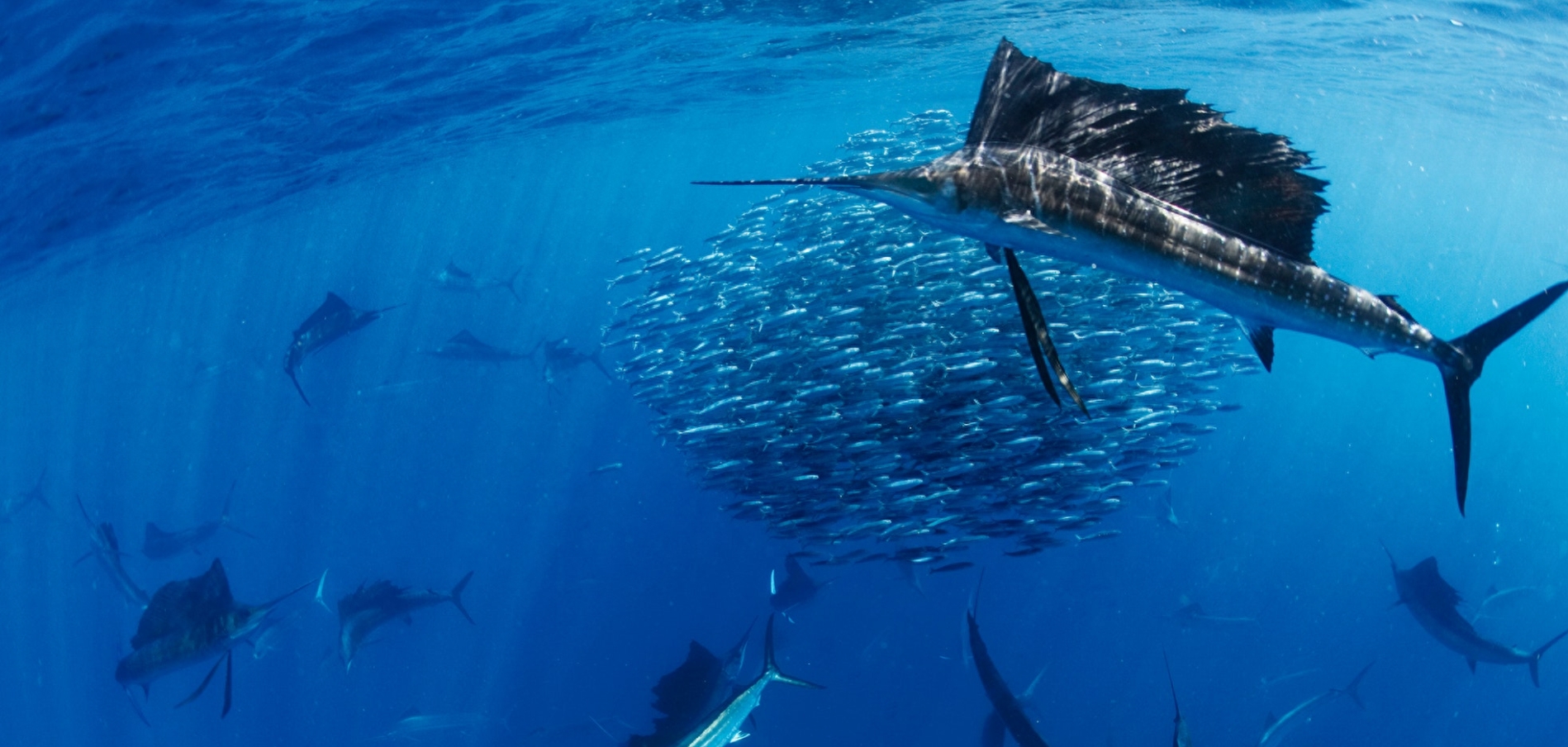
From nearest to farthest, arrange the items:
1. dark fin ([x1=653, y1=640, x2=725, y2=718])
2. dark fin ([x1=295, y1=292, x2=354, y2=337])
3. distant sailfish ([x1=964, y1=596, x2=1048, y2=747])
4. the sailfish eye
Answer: the sailfish eye → distant sailfish ([x1=964, y1=596, x2=1048, y2=747]) → dark fin ([x1=653, y1=640, x2=725, y2=718]) → dark fin ([x1=295, y1=292, x2=354, y2=337])

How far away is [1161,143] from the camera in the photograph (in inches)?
75.2

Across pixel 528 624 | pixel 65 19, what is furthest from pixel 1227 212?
pixel 528 624

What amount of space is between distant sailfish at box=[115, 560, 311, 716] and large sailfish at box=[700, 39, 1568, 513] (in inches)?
266

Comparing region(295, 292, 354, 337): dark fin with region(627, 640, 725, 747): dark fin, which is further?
region(295, 292, 354, 337): dark fin

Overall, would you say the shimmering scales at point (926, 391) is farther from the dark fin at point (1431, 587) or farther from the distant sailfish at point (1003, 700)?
the dark fin at point (1431, 587)

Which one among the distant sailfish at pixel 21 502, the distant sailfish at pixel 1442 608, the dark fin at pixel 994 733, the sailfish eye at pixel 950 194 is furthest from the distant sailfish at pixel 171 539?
the distant sailfish at pixel 1442 608

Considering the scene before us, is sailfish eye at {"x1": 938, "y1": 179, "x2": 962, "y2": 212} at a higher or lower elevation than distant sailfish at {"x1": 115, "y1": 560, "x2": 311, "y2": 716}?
higher

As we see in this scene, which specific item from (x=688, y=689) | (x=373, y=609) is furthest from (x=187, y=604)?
(x=688, y=689)

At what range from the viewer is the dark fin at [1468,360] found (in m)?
2.06

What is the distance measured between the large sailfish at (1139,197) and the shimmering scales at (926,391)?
4.06m

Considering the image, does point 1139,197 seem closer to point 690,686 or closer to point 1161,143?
point 1161,143

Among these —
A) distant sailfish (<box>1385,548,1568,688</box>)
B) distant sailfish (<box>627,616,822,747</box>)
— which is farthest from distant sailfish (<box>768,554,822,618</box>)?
distant sailfish (<box>1385,548,1568,688</box>)

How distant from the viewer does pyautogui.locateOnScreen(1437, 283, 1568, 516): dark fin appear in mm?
2059

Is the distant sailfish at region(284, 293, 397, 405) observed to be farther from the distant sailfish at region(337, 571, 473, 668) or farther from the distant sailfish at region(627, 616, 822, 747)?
the distant sailfish at region(627, 616, 822, 747)
